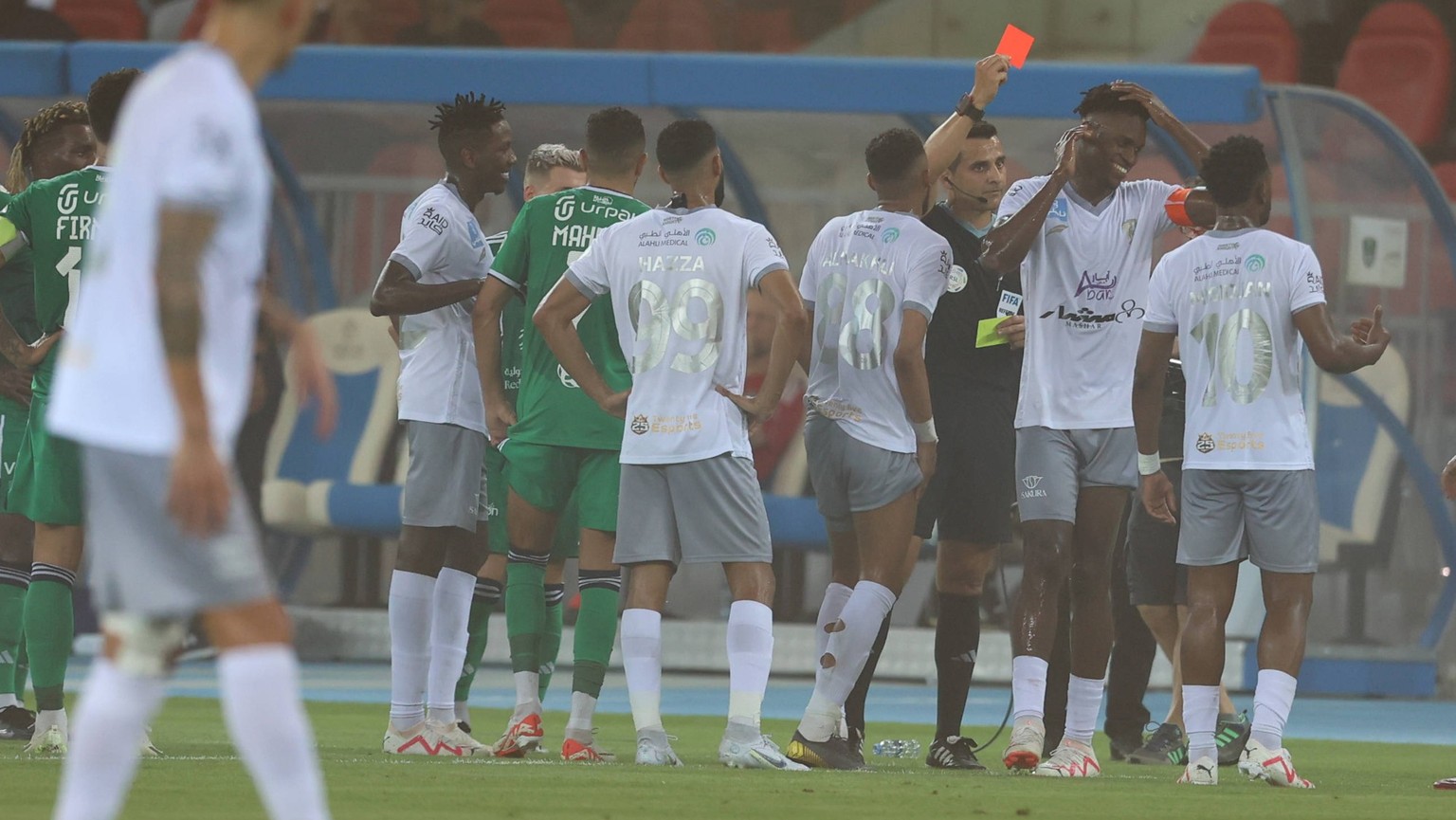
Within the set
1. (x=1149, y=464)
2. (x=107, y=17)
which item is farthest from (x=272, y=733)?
(x=107, y=17)

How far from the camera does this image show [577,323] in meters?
6.85

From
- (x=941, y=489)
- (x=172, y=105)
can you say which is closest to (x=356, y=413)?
(x=941, y=489)

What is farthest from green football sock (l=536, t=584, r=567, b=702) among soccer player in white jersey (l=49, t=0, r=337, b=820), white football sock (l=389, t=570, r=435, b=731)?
soccer player in white jersey (l=49, t=0, r=337, b=820)

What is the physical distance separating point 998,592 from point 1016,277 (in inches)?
204

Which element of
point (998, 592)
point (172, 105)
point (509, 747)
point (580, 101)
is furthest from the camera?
point (998, 592)

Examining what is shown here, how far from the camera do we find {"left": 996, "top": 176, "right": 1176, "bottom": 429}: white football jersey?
6.51 m

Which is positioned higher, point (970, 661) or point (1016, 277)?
point (1016, 277)

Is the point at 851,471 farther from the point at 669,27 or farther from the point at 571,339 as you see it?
the point at 669,27

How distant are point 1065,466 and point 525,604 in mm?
1852

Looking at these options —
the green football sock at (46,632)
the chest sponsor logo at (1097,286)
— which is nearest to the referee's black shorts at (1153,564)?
the chest sponsor logo at (1097,286)

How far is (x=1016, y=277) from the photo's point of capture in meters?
7.19

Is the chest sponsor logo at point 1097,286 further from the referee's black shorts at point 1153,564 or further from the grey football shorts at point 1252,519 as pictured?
the referee's black shorts at point 1153,564

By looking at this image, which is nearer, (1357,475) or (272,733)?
(272,733)

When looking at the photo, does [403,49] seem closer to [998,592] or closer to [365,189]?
[365,189]
